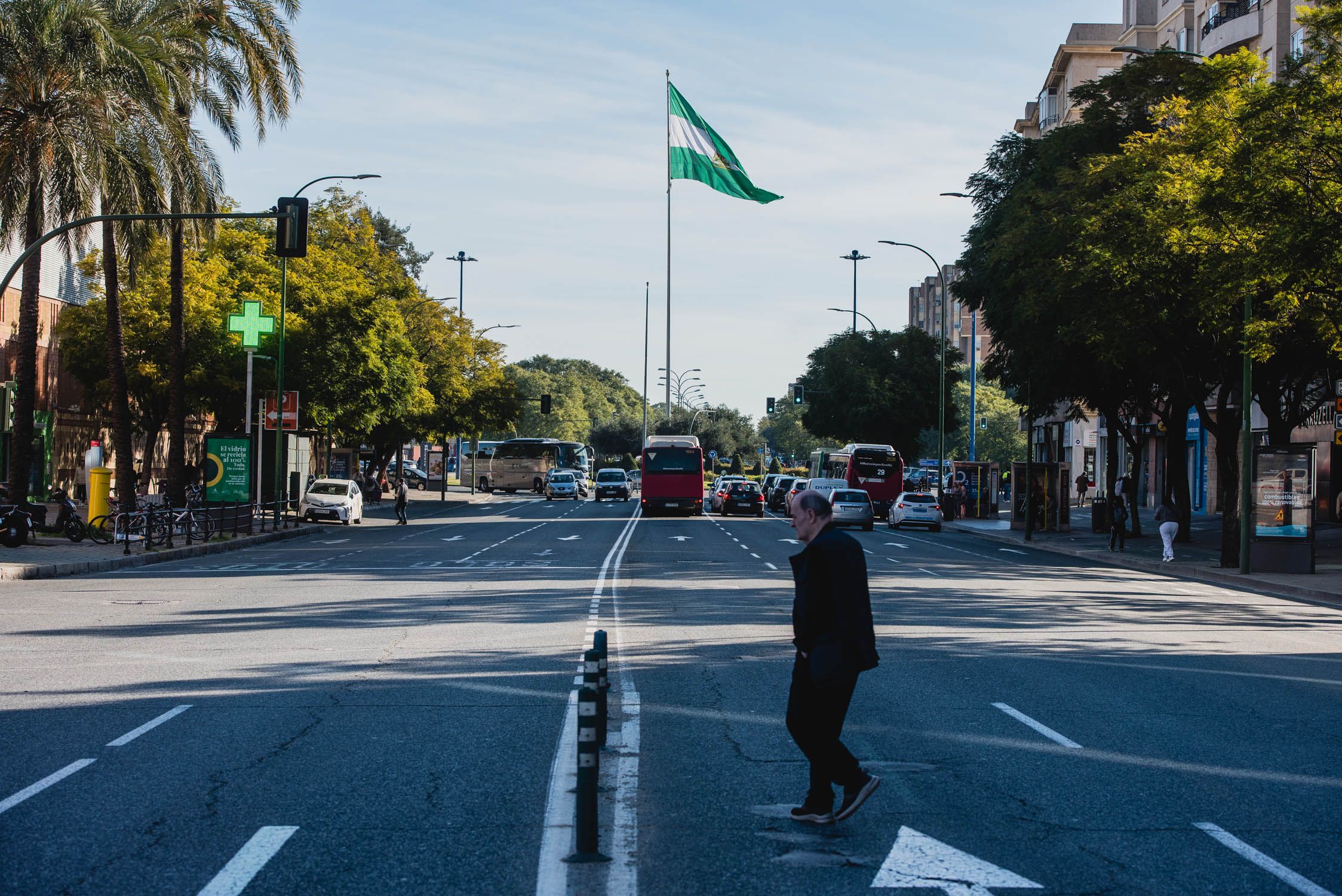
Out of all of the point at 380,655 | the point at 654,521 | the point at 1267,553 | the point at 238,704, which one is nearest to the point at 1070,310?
the point at 1267,553

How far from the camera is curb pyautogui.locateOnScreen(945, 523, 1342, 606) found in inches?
922

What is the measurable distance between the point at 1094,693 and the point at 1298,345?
24.2 metres

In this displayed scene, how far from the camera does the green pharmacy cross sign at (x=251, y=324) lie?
36406 millimetres

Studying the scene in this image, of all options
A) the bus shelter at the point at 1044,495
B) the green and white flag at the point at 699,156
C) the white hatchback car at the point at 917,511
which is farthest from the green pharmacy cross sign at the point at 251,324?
the white hatchback car at the point at 917,511

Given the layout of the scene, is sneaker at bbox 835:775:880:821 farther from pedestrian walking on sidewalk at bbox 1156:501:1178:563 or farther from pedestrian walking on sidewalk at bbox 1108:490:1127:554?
pedestrian walking on sidewalk at bbox 1108:490:1127:554

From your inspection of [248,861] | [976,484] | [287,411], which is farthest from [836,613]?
[976,484]

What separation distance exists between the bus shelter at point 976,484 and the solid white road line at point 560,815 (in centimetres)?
5221

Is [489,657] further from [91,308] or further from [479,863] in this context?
[91,308]

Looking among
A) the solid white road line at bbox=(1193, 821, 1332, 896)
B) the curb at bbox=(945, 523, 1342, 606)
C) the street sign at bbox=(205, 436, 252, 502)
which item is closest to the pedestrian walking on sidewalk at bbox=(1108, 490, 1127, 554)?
the curb at bbox=(945, 523, 1342, 606)

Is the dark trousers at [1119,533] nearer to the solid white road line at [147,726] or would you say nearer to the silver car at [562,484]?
the solid white road line at [147,726]

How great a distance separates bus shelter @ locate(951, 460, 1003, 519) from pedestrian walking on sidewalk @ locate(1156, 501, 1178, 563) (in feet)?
95.3

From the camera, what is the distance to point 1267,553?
2775cm

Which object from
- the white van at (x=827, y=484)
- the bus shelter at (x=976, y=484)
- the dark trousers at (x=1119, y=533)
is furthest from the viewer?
the bus shelter at (x=976, y=484)

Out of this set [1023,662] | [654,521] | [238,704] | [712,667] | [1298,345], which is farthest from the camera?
[654,521]
